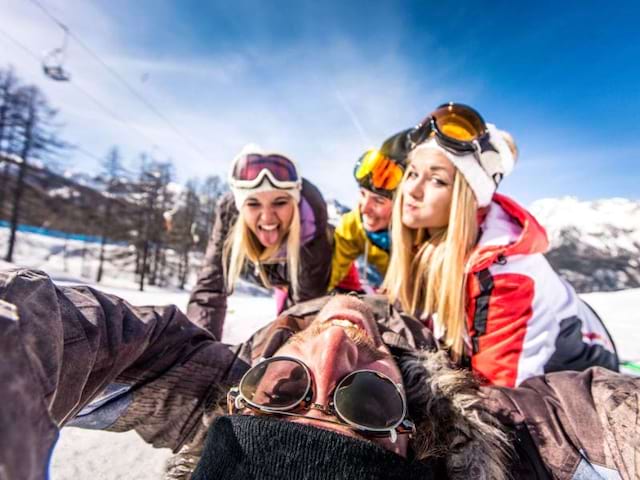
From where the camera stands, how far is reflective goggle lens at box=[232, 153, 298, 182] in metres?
3.22

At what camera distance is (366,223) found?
3379 millimetres

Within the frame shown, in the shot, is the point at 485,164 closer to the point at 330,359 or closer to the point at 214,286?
the point at 330,359

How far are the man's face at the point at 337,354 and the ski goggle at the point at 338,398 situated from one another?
0.02 m

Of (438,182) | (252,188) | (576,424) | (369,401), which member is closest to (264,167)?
(252,188)

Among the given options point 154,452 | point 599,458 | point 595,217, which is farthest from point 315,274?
point 595,217

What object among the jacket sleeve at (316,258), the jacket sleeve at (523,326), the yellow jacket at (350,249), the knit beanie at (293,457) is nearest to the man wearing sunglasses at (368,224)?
the yellow jacket at (350,249)

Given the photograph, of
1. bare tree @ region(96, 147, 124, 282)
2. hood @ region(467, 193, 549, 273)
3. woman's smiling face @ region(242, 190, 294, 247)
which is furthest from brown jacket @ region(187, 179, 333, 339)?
bare tree @ region(96, 147, 124, 282)

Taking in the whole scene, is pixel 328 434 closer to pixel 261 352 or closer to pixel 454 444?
pixel 454 444

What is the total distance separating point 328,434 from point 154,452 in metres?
1.47

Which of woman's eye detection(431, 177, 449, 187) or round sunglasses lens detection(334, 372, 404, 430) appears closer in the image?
round sunglasses lens detection(334, 372, 404, 430)

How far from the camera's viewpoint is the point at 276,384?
1.25 m

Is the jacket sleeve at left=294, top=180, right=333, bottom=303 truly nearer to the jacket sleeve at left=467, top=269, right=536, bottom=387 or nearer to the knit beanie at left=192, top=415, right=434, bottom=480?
the jacket sleeve at left=467, top=269, right=536, bottom=387

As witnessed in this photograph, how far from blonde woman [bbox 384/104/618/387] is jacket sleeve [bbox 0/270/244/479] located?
4.58 ft

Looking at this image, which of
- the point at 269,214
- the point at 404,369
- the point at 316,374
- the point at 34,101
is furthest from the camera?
the point at 34,101
